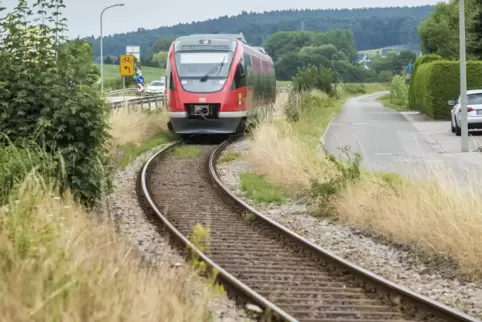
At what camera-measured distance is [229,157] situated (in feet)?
77.6

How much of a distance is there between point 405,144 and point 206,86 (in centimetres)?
630

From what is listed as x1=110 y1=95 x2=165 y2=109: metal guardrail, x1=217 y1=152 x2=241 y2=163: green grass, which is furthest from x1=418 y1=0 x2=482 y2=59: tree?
x1=217 y1=152 x2=241 y2=163: green grass

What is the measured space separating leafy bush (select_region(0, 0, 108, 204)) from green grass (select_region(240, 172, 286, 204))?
10.8 ft

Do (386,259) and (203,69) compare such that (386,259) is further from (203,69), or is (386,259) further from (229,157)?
(203,69)

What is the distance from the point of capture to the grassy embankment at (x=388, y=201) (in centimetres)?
1034

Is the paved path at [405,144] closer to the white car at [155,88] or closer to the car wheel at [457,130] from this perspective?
the car wheel at [457,130]

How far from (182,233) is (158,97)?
118 ft

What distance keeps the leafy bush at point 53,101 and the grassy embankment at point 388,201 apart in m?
3.55

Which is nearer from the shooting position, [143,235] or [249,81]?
[143,235]

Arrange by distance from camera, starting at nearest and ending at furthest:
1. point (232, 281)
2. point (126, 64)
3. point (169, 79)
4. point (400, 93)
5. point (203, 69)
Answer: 1. point (232, 281)
2. point (203, 69)
3. point (169, 79)
4. point (126, 64)
5. point (400, 93)

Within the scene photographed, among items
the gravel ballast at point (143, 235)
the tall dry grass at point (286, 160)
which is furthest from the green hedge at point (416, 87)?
the gravel ballast at point (143, 235)

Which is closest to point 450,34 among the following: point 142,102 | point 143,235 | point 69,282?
point 142,102

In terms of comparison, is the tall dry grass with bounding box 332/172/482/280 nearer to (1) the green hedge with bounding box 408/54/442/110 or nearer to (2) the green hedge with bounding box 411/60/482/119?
(2) the green hedge with bounding box 411/60/482/119

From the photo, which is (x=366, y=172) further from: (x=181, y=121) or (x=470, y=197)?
(x=181, y=121)
